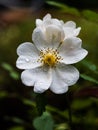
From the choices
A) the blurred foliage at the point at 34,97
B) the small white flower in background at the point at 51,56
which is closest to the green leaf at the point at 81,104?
the blurred foliage at the point at 34,97

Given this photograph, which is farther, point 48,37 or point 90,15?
point 90,15

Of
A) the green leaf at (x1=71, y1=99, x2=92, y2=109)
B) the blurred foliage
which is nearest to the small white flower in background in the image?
the blurred foliage

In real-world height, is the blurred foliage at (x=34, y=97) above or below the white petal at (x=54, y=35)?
below

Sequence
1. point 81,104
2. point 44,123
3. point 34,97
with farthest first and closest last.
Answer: point 34,97 → point 81,104 → point 44,123

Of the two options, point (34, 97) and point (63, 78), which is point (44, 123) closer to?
point (63, 78)

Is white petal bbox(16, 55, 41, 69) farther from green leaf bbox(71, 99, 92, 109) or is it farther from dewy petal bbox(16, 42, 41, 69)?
green leaf bbox(71, 99, 92, 109)

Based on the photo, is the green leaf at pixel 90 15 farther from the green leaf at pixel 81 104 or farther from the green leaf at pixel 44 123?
the green leaf at pixel 81 104

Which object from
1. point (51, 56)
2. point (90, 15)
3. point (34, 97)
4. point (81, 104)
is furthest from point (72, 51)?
point (34, 97)
